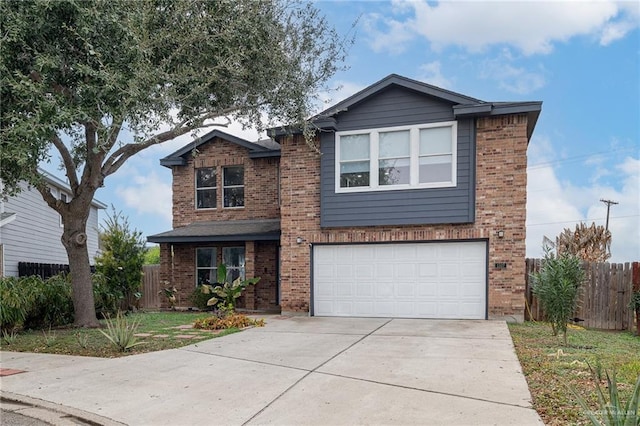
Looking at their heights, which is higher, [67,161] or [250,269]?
[67,161]

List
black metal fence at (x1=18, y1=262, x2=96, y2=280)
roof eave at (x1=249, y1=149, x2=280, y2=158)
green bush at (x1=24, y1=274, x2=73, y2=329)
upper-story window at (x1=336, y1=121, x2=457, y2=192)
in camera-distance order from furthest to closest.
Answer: black metal fence at (x1=18, y1=262, x2=96, y2=280) → roof eave at (x1=249, y1=149, x2=280, y2=158) → upper-story window at (x1=336, y1=121, x2=457, y2=192) → green bush at (x1=24, y1=274, x2=73, y2=329)

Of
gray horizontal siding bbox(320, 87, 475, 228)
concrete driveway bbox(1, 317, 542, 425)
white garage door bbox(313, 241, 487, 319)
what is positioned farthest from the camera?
white garage door bbox(313, 241, 487, 319)

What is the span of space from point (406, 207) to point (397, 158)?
1.37 metres

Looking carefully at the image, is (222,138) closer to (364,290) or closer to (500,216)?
(364,290)

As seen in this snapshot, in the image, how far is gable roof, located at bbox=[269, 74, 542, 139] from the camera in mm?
11586

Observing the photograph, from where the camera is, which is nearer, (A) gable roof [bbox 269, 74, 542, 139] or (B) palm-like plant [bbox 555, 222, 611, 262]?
(A) gable roof [bbox 269, 74, 542, 139]

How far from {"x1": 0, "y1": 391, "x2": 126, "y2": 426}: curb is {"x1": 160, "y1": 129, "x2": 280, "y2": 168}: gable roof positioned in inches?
446

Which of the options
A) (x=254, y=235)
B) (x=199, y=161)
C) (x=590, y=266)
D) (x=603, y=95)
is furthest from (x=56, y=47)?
(x=603, y=95)

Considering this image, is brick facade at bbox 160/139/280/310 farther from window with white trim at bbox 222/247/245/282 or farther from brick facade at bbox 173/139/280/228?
window with white trim at bbox 222/247/245/282

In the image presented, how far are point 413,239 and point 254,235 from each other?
508 cm

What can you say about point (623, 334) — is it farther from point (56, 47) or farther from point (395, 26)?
point (56, 47)

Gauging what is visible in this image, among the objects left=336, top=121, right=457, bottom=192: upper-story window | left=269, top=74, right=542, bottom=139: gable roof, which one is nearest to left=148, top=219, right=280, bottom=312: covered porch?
left=336, top=121, right=457, bottom=192: upper-story window

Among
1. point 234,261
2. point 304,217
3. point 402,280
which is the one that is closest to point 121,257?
point 234,261

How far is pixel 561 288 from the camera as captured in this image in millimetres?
8117
